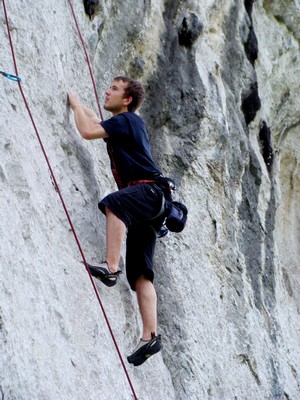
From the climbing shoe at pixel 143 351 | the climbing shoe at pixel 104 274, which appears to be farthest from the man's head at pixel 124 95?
the climbing shoe at pixel 143 351

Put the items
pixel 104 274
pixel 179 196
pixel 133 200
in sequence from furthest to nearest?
pixel 179 196 < pixel 133 200 < pixel 104 274

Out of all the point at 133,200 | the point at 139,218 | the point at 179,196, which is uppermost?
the point at 133,200

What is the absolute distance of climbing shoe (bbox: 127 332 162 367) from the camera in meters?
6.98

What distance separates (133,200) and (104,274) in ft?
2.33

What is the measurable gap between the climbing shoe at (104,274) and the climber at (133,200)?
0.05 m

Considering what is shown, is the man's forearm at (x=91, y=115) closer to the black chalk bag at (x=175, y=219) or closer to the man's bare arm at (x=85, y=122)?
the man's bare arm at (x=85, y=122)

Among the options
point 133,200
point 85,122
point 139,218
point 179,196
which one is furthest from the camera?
point 179,196

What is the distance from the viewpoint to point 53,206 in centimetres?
693

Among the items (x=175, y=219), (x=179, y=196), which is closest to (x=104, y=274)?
(x=175, y=219)

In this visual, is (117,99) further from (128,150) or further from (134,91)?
(128,150)

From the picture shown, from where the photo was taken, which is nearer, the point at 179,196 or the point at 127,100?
the point at 127,100

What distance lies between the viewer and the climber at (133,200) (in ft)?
23.5

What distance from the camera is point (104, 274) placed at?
6930 millimetres

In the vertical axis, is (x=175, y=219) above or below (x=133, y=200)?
below
